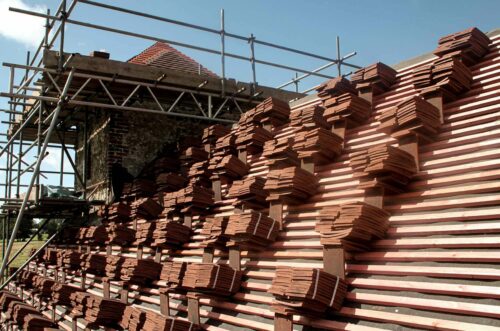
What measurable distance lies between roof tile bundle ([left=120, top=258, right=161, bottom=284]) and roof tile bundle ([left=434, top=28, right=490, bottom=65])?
5.27 m

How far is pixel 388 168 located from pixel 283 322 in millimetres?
1800

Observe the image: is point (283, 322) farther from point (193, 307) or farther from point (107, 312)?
point (107, 312)

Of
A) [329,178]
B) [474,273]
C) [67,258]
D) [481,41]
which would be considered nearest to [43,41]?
[67,258]

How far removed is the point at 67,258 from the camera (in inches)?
448

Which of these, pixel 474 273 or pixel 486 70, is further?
pixel 486 70

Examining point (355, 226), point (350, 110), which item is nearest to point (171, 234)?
point (350, 110)

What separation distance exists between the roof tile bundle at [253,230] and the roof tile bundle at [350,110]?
1.96 m

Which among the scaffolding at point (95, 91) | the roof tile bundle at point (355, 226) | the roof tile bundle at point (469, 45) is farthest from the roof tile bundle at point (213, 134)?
the roof tile bundle at point (355, 226)

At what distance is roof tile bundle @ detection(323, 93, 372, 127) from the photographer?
696 centimetres

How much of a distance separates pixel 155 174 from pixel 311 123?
17.2 ft

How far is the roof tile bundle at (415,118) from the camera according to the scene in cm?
531

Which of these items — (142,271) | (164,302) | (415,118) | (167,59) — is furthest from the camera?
(167,59)

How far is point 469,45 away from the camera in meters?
6.35

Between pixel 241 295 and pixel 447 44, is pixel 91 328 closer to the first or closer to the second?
pixel 241 295
